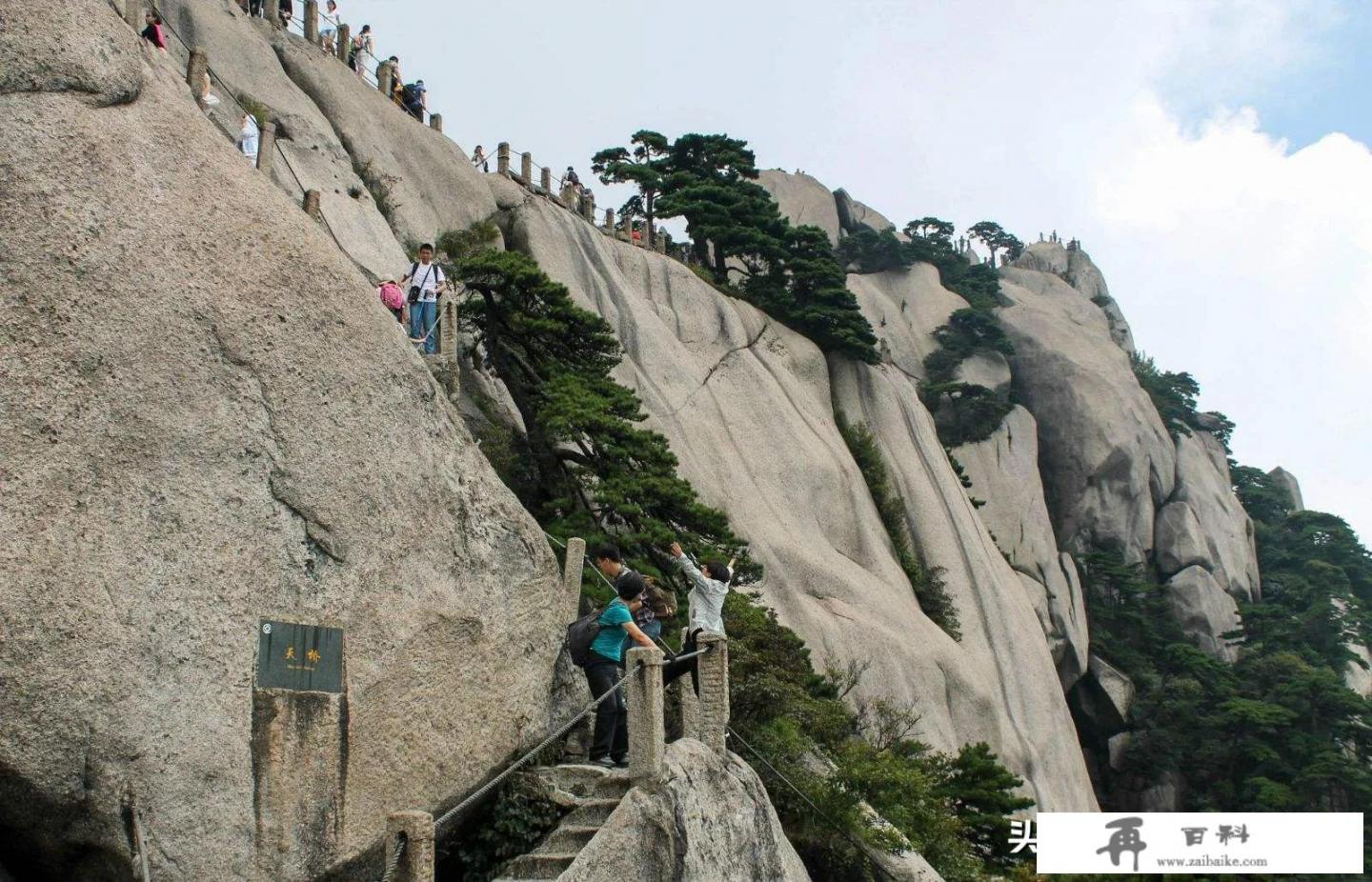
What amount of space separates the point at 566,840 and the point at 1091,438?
1477 inches

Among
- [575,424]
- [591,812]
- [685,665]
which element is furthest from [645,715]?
[575,424]

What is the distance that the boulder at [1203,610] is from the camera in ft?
144

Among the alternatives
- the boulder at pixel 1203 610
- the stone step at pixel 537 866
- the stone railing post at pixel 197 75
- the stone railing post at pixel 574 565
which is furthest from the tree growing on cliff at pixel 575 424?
the boulder at pixel 1203 610

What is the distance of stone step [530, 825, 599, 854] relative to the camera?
33.7 ft

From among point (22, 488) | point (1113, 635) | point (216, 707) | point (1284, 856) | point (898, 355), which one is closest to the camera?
point (22, 488)

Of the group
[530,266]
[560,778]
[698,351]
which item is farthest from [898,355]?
[560,778]

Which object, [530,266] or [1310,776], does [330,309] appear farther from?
[1310,776]

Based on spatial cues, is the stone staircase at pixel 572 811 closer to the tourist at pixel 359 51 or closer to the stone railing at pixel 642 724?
the stone railing at pixel 642 724

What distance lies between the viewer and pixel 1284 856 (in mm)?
19531

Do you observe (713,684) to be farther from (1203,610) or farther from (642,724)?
(1203,610)

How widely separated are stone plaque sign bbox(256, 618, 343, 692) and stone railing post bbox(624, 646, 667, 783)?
2275 mm

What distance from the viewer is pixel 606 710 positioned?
11.5 m

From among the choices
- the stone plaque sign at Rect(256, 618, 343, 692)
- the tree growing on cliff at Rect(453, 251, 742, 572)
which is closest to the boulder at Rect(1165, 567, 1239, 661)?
the tree growing on cliff at Rect(453, 251, 742, 572)

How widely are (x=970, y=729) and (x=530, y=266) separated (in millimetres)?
14116
